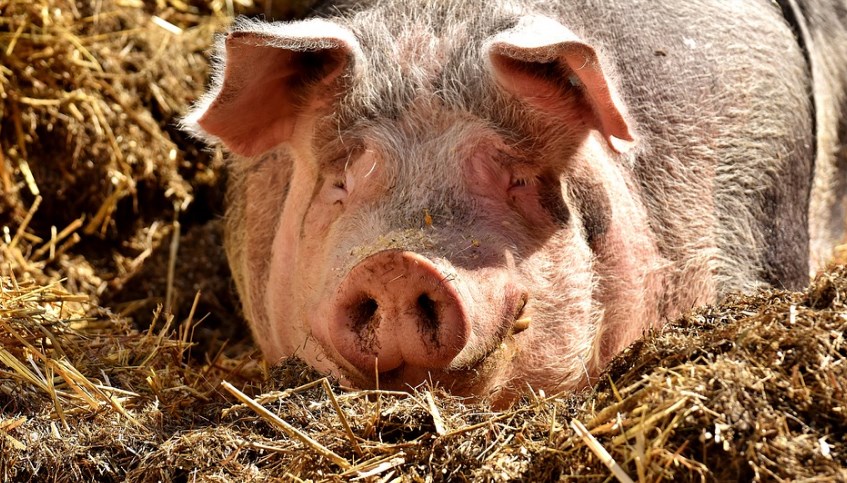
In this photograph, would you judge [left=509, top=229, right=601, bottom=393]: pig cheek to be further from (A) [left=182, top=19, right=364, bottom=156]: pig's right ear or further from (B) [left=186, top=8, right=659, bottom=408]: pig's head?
(A) [left=182, top=19, right=364, bottom=156]: pig's right ear

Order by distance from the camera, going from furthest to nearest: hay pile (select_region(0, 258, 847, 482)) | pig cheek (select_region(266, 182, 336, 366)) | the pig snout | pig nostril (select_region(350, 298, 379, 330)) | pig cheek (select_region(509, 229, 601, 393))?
pig cheek (select_region(266, 182, 336, 366)) < pig cheek (select_region(509, 229, 601, 393)) < pig nostril (select_region(350, 298, 379, 330)) < the pig snout < hay pile (select_region(0, 258, 847, 482))

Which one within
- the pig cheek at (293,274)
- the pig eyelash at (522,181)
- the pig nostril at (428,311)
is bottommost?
the pig cheek at (293,274)

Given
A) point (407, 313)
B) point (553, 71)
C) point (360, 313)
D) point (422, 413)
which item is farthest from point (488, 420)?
point (553, 71)

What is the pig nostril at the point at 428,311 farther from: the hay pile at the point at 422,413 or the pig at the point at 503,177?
the hay pile at the point at 422,413

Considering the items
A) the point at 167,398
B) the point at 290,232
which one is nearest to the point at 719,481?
the point at 167,398

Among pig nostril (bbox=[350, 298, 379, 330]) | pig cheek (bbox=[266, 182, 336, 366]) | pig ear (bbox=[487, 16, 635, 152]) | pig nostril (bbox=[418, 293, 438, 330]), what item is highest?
pig ear (bbox=[487, 16, 635, 152])

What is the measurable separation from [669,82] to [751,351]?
1.68m

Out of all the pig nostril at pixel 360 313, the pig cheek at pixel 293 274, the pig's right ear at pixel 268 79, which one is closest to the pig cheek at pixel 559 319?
the pig nostril at pixel 360 313

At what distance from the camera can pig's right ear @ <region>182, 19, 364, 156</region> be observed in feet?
11.3

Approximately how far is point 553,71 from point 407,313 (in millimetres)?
945

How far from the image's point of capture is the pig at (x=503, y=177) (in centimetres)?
316

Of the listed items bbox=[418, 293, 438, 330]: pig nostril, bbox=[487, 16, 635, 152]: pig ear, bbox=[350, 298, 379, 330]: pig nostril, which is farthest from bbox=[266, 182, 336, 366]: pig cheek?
bbox=[487, 16, 635, 152]: pig ear

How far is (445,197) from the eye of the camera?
330 centimetres

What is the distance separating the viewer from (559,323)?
3.53 metres
